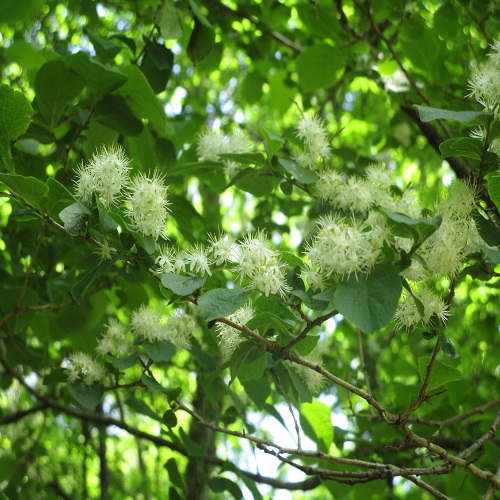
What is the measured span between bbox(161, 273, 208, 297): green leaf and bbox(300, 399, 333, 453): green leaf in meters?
1.21

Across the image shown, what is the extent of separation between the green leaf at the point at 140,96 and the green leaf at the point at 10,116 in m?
0.54

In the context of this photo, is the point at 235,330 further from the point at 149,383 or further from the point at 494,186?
the point at 494,186

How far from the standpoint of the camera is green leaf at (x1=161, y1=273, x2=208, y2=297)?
45.2 inches

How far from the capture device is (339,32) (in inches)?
95.3

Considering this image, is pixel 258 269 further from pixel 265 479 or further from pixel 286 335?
pixel 265 479

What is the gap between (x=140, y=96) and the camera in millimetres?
1927

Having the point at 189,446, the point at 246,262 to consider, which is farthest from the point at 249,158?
the point at 189,446

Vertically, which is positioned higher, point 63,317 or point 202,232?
point 202,232

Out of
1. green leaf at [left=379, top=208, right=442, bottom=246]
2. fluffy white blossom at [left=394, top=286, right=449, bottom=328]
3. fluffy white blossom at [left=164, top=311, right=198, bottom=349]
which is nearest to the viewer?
green leaf at [left=379, top=208, right=442, bottom=246]

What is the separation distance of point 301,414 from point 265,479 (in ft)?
1.01

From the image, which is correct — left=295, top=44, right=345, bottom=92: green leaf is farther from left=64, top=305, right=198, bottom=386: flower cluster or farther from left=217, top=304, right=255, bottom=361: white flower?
left=217, top=304, right=255, bottom=361: white flower

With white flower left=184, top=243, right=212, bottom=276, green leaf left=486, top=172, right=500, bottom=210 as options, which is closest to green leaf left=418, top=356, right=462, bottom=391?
green leaf left=486, top=172, right=500, bottom=210

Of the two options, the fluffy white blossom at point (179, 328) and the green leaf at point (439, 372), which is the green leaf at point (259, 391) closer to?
the fluffy white blossom at point (179, 328)

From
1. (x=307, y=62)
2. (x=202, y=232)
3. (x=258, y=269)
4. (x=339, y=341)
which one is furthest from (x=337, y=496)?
(x=339, y=341)
